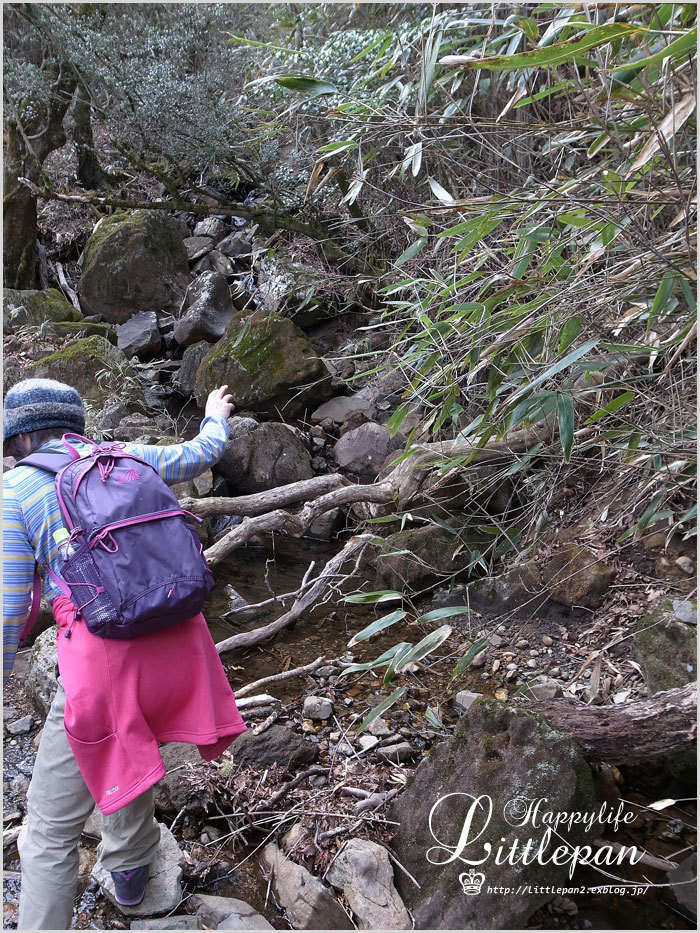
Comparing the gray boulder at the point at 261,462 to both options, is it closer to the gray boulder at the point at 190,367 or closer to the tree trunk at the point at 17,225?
the gray boulder at the point at 190,367

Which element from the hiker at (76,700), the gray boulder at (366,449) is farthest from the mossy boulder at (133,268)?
the hiker at (76,700)

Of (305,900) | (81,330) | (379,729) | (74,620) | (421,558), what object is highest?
(74,620)

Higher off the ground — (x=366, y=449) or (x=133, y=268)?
(x=133, y=268)

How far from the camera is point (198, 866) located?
7.00ft

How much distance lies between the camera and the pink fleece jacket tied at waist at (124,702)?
153 cm

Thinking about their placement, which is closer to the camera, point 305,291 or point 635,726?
point 635,726

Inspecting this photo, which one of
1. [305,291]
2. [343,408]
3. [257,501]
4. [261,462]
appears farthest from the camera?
[343,408]

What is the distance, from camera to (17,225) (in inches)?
322

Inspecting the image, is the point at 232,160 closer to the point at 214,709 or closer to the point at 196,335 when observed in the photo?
the point at 196,335

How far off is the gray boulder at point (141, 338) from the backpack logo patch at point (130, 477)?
615cm

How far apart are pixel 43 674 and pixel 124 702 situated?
1.52 m

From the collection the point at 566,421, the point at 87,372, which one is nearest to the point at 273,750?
the point at 566,421

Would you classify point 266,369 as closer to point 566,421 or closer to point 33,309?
point 33,309

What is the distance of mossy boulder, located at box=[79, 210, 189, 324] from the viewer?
7.97 metres
